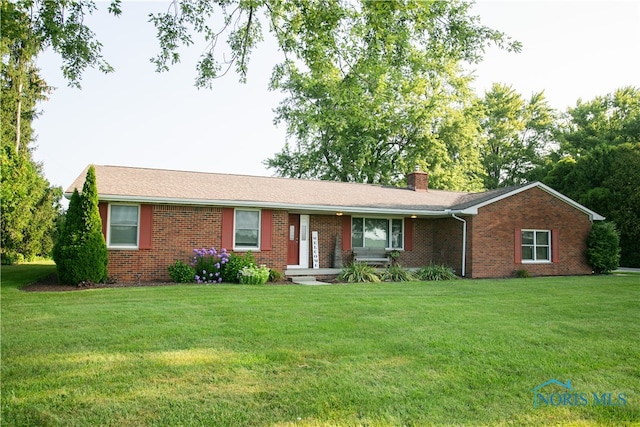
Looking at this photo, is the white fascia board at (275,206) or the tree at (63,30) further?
the white fascia board at (275,206)

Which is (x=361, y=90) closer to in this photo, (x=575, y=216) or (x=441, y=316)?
(x=441, y=316)

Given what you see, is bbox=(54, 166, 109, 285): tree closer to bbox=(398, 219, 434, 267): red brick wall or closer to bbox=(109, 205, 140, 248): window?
bbox=(109, 205, 140, 248): window

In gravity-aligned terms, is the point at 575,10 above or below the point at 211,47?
above

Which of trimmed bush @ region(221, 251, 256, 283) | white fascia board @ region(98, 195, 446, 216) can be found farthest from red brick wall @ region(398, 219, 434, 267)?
trimmed bush @ region(221, 251, 256, 283)

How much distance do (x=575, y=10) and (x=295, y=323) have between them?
25.6 ft

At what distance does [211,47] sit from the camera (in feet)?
27.5

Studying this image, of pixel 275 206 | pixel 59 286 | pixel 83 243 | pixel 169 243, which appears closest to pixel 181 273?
pixel 169 243

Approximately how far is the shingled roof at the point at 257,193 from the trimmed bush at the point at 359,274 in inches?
78.8

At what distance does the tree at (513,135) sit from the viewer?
37875mm

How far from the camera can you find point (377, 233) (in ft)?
55.9

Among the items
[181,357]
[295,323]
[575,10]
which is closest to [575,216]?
[575,10]

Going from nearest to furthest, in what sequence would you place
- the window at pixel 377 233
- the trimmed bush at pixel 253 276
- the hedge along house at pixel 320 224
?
the trimmed bush at pixel 253 276 → the hedge along house at pixel 320 224 → the window at pixel 377 233

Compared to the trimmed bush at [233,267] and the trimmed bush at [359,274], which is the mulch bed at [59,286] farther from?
the trimmed bush at [359,274]

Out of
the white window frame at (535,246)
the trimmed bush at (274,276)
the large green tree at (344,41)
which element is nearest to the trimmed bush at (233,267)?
the trimmed bush at (274,276)
